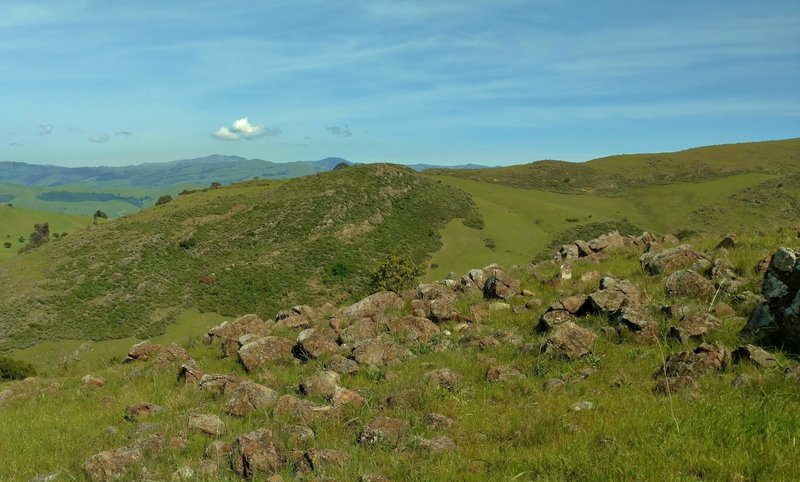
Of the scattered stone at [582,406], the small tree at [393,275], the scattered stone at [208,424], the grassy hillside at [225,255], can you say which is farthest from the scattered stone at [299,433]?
the grassy hillside at [225,255]

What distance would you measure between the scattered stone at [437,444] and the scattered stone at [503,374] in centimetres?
263

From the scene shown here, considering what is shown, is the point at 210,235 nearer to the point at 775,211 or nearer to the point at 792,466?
the point at 792,466

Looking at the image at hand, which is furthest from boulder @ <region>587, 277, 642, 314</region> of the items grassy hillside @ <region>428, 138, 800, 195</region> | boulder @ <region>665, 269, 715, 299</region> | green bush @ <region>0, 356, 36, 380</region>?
grassy hillside @ <region>428, 138, 800, 195</region>

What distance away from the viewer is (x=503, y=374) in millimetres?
9750

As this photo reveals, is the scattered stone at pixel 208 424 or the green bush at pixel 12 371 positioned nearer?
the scattered stone at pixel 208 424

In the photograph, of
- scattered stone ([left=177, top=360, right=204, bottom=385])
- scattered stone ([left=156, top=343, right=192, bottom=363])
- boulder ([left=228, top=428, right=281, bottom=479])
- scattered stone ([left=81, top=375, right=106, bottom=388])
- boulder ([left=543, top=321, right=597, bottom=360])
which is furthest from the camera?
scattered stone ([left=156, top=343, right=192, bottom=363])

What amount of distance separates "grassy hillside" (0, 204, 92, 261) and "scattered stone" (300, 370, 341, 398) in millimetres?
155775

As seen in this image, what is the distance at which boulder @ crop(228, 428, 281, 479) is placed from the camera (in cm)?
711

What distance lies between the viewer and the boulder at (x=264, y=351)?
1349 cm

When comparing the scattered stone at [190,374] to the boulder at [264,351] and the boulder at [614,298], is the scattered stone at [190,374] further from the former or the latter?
the boulder at [614,298]

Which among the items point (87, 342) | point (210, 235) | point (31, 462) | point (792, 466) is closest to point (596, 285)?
point (792, 466)

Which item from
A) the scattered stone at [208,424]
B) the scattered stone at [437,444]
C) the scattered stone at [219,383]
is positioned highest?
the scattered stone at [437,444]

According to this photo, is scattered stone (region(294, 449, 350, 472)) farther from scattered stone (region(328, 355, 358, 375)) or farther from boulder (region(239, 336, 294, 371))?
boulder (region(239, 336, 294, 371))

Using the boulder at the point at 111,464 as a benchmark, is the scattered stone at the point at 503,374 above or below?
above
